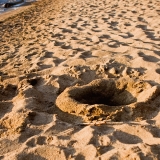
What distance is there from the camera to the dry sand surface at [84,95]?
7.20ft

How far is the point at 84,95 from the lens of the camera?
9.84 ft

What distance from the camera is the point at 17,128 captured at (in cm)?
248

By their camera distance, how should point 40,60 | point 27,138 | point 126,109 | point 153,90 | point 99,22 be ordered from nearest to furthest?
point 27,138, point 126,109, point 153,90, point 40,60, point 99,22

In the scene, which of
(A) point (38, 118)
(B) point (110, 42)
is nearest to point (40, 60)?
(B) point (110, 42)

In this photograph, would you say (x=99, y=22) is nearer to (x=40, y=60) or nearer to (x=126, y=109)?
(x=40, y=60)

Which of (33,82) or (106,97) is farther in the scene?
(33,82)

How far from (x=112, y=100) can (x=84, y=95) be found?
301 mm

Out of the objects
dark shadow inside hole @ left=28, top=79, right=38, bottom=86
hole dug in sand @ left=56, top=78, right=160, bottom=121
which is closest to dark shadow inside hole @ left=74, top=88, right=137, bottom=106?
hole dug in sand @ left=56, top=78, right=160, bottom=121

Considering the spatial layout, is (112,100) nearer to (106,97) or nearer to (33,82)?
(106,97)

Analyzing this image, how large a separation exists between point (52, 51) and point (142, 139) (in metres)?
2.82

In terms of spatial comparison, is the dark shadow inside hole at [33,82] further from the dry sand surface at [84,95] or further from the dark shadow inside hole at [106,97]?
the dark shadow inside hole at [106,97]

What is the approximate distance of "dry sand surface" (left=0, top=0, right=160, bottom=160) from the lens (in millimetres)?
2195

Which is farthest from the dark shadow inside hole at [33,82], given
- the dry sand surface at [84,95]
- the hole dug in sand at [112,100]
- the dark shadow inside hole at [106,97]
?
the dark shadow inside hole at [106,97]

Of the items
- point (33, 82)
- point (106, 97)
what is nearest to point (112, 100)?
point (106, 97)
